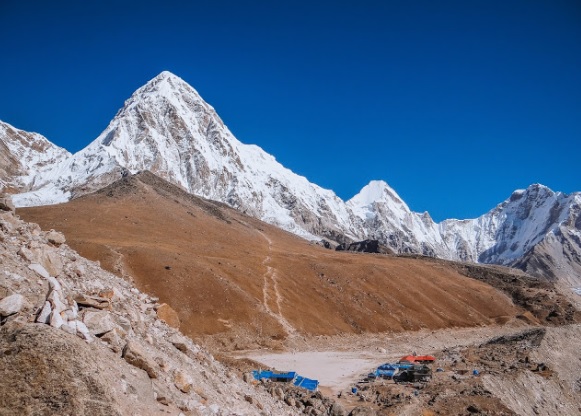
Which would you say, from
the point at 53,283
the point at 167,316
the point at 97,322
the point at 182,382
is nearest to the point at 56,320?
the point at 97,322

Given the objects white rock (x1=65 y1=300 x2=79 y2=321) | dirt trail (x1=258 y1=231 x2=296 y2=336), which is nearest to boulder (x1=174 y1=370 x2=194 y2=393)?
white rock (x1=65 y1=300 x2=79 y2=321)

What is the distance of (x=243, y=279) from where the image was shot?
83.1m

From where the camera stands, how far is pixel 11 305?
14.0 metres

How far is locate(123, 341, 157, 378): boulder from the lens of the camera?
15.3 m

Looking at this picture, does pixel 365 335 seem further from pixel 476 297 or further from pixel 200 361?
pixel 200 361

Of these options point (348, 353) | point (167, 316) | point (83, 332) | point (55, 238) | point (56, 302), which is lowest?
point (348, 353)

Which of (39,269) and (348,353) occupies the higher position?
(39,269)

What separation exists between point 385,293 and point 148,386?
91781mm

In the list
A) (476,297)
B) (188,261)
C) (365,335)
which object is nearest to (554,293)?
(476,297)

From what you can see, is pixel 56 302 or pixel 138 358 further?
pixel 138 358

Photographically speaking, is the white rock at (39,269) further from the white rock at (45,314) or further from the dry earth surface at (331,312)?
the dry earth surface at (331,312)

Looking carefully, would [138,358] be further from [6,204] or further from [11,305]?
[6,204]

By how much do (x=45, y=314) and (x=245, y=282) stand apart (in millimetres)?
68583

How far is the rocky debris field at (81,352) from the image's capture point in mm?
12141
